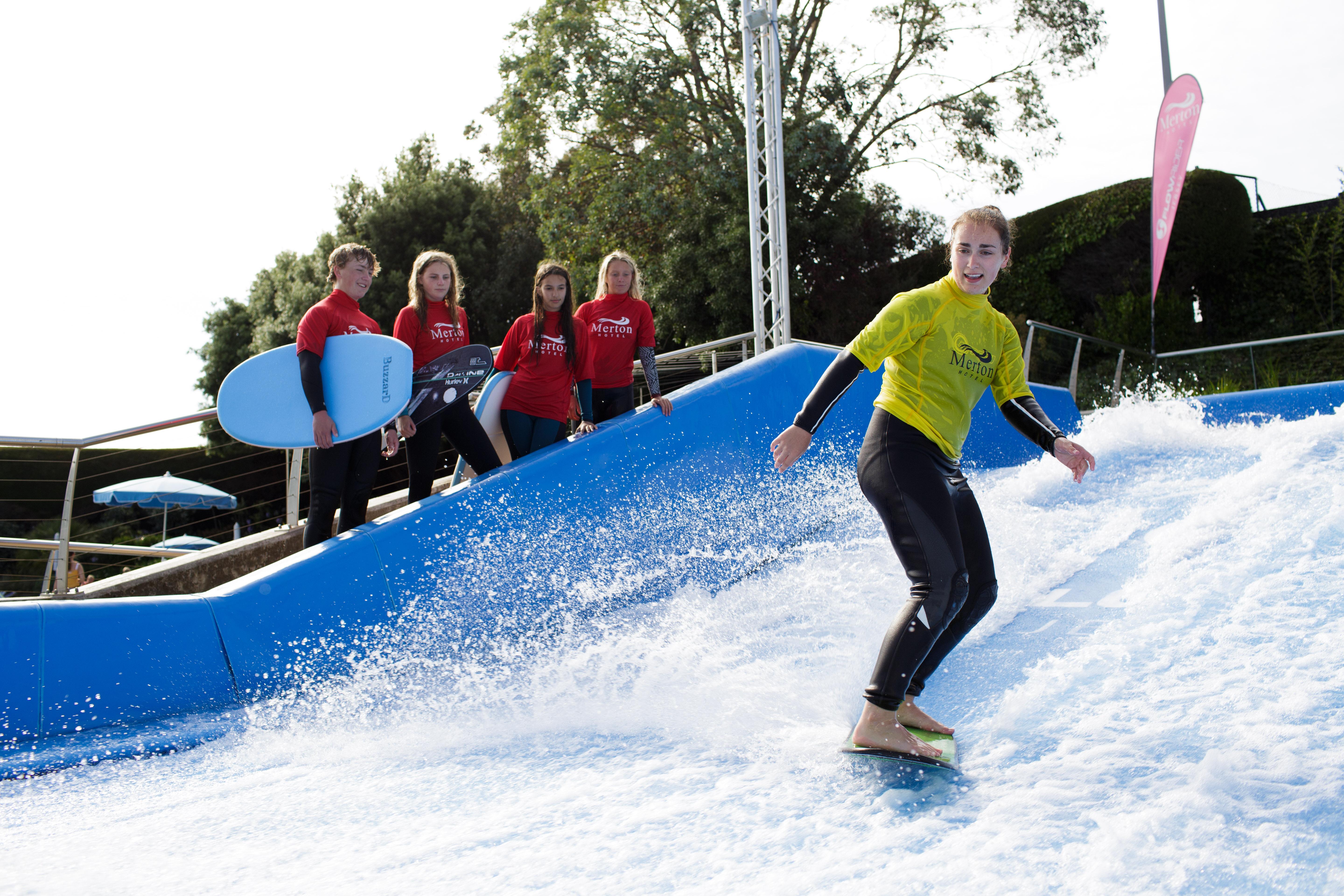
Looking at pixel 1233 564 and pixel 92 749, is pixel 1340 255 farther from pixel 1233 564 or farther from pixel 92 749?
pixel 92 749

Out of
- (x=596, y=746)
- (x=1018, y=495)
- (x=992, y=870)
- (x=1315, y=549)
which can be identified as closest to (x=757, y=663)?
(x=596, y=746)

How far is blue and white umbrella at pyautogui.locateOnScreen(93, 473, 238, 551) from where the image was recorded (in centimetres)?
1408

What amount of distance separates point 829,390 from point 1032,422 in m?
0.69

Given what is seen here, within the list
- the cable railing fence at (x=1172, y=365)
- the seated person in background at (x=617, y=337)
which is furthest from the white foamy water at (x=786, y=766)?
the cable railing fence at (x=1172, y=365)

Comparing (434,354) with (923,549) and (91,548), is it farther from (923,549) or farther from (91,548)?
(923,549)

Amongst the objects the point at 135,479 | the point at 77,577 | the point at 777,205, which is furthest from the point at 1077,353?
the point at 135,479

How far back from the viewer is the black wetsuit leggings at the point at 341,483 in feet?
11.8

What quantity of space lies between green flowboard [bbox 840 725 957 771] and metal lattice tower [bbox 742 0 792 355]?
16.8ft

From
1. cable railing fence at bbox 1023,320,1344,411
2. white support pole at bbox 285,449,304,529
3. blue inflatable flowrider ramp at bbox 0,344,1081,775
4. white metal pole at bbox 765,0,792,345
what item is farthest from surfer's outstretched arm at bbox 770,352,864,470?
cable railing fence at bbox 1023,320,1344,411

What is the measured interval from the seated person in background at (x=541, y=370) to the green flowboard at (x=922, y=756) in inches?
89.1

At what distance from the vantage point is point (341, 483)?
3686 mm

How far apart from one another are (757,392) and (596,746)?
288 cm

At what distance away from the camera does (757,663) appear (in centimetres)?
318

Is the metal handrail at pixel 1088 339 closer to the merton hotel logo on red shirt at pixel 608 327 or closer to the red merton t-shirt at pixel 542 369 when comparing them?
the merton hotel logo on red shirt at pixel 608 327
